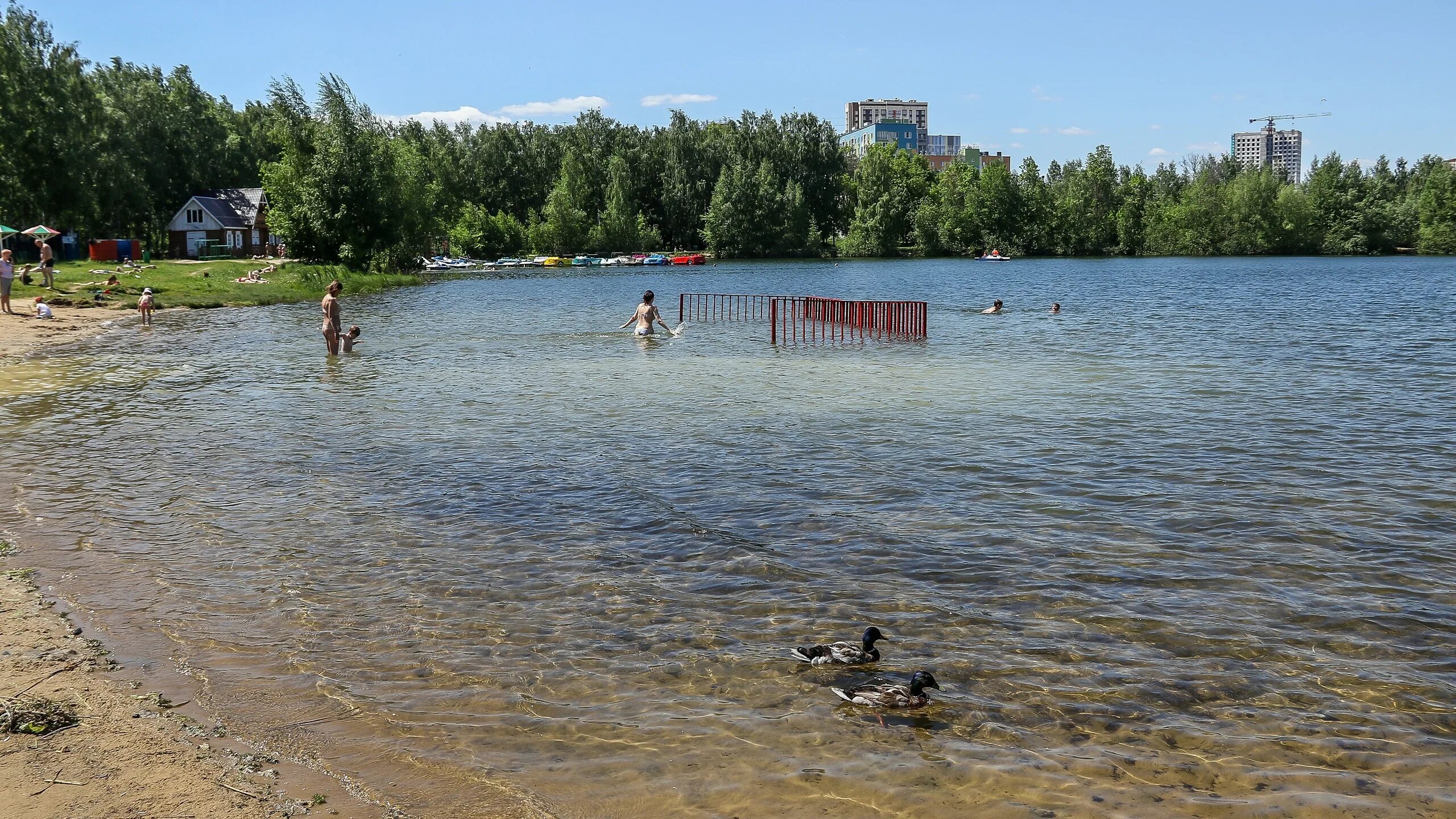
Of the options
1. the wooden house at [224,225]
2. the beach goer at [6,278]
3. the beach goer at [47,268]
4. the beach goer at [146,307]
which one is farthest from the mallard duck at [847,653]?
the wooden house at [224,225]

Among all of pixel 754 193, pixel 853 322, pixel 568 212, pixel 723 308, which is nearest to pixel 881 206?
pixel 754 193

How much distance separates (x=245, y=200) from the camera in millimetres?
101250

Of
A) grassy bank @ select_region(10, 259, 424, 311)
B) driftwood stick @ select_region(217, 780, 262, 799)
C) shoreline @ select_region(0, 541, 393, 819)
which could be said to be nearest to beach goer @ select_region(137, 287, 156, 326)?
grassy bank @ select_region(10, 259, 424, 311)

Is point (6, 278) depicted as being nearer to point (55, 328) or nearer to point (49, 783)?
point (55, 328)

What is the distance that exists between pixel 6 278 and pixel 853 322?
30631mm

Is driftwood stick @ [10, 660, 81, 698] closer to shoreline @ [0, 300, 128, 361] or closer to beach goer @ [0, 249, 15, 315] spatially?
shoreline @ [0, 300, 128, 361]

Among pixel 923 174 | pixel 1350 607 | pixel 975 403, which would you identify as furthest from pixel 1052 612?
pixel 923 174

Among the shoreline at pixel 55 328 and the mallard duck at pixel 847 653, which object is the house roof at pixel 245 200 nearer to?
the shoreline at pixel 55 328

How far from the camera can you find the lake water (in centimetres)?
696

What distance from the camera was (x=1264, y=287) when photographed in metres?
74.8

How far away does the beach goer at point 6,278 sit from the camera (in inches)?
1431

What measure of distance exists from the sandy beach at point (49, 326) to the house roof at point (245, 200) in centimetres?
6100

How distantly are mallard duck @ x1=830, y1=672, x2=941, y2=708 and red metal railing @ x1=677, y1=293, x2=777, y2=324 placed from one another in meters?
35.4

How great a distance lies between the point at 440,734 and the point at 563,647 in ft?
5.87
